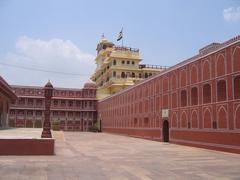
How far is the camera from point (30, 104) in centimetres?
6334

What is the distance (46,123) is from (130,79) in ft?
137

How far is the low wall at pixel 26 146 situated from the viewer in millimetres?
15883

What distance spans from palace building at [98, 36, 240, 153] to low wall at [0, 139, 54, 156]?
1059 cm

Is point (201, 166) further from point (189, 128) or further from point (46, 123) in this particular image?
point (189, 128)

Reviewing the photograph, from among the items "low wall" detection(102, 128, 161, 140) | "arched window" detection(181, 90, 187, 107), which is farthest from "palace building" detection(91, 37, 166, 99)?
"arched window" detection(181, 90, 187, 107)

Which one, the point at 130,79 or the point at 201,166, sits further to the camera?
the point at 130,79

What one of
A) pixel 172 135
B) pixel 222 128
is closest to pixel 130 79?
pixel 172 135

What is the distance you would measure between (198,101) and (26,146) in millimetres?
13331

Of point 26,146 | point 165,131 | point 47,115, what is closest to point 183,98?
point 165,131

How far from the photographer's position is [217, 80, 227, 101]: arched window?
2136 cm

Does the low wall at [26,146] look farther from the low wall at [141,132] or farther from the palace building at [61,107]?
the palace building at [61,107]

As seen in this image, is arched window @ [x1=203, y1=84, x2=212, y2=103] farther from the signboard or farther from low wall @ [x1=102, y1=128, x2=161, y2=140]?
low wall @ [x1=102, y1=128, x2=161, y2=140]

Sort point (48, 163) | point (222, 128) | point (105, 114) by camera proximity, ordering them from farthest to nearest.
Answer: point (105, 114) → point (222, 128) → point (48, 163)

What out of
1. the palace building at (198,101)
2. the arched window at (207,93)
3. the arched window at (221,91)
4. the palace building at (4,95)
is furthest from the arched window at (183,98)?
the palace building at (4,95)
